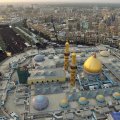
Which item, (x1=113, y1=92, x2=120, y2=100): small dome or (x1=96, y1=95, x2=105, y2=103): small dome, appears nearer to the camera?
(x1=96, y1=95, x2=105, y2=103): small dome

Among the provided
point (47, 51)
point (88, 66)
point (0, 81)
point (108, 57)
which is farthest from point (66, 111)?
point (47, 51)

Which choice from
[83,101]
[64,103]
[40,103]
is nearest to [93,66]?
[83,101]

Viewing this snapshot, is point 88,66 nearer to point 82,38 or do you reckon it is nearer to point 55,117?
point 55,117

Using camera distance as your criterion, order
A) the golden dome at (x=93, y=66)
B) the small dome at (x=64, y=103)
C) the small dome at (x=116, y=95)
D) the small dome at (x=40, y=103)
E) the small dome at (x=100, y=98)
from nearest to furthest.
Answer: the small dome at (x=40, y=103), the small dome at (x=64, y=103), the small dome at (x=100, y=98), the small dome at (x=116, y=95), the golden dome at (x=93, y=66)

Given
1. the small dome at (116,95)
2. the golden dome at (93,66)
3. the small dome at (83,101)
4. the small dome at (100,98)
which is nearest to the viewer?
the small dome at (83,101)

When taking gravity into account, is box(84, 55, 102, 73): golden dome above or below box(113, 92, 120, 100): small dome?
above

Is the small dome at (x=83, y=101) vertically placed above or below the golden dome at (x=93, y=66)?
below

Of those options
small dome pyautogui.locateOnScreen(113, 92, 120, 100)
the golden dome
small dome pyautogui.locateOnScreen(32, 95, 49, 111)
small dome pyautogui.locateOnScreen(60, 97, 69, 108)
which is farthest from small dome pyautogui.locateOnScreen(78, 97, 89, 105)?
the golden dome

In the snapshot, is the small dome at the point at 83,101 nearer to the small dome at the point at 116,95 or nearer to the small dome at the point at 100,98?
the small dome at the point at 100,98

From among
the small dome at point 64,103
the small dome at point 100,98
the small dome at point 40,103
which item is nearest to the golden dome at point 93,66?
the small dome at point 100,98

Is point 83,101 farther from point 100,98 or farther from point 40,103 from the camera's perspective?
point 40,103

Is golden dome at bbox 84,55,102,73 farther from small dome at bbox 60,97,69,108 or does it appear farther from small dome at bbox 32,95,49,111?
small dome at bbox 32,95,49,111
